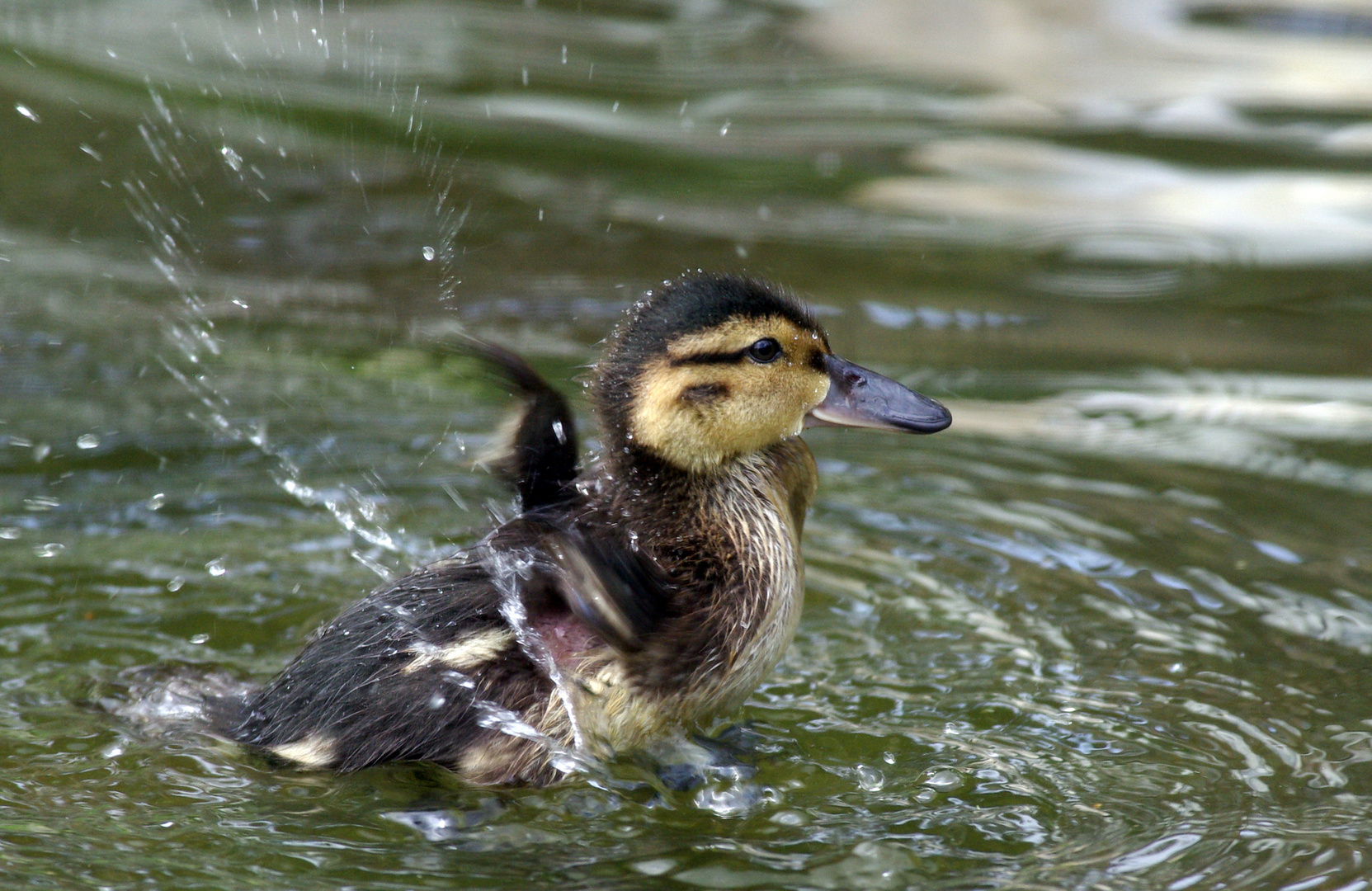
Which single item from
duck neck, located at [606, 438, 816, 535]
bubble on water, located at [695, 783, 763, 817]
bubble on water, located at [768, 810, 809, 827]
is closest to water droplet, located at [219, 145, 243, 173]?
duck neck, located at [606, 438, 816, 535]

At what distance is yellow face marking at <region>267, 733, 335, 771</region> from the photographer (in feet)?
11.0

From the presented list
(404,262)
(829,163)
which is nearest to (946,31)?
(829,163)

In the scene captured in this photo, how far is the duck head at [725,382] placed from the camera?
140 inches

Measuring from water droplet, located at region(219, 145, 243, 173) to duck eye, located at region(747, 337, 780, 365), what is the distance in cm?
476

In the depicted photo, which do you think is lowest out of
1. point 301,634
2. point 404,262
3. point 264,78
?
point 301,634

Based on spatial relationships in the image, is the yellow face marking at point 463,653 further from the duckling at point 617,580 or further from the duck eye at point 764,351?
the duck eye at point 764,351

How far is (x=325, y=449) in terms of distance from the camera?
212 inches

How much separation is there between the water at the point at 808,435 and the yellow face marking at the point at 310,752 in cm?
5

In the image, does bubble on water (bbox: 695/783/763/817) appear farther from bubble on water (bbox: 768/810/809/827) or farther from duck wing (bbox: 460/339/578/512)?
duck wing (bbox: 460/339/578/512)

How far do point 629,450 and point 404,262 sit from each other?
13.3 ft

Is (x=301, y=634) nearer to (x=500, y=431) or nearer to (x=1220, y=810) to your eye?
(x=500, y=431)

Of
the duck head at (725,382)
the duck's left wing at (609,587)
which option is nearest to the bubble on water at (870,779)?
the duck's left wing at (609,587)

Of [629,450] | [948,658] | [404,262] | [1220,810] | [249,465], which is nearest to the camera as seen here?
[1220,810]

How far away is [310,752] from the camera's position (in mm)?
3383
